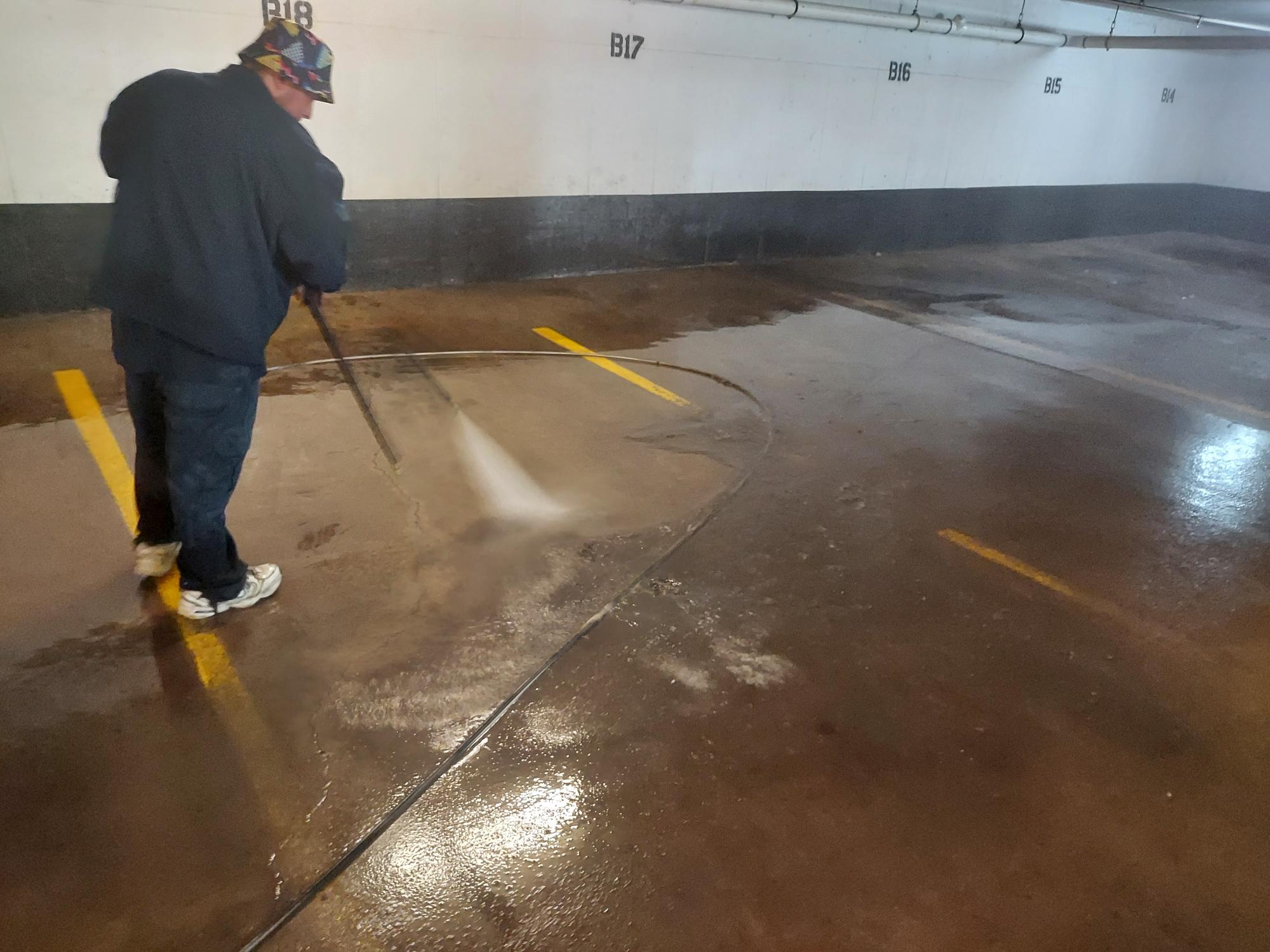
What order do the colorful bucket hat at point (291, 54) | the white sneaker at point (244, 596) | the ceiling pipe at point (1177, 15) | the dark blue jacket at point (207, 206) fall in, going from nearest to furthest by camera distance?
the dark blue jacket at point (207, 206) < the colorful bucket hat at point (291, 54) < the white sneaker at point (244, 596) < the ceiling pipe at point (1177, 15)

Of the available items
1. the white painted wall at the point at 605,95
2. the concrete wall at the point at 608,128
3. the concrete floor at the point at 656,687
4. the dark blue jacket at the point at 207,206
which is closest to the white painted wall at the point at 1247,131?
the concrete wall at the point at 608,128

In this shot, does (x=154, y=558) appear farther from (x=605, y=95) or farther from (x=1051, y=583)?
(x=605, y=95)

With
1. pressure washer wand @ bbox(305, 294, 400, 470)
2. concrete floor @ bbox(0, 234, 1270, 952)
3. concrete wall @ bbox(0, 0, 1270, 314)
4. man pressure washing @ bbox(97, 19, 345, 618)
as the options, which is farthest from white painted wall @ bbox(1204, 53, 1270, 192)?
man pressure washing @ bbox(97, 19, 345, 618)

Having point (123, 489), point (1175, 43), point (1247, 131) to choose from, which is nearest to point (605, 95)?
point (123, 489)

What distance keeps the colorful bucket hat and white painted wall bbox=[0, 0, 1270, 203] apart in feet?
14.2

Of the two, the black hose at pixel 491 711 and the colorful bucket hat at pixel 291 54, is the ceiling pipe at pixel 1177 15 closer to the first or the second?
the black hose at pixel 491 711

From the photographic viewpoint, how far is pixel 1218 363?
7.43 metres

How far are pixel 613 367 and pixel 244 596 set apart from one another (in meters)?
3.46

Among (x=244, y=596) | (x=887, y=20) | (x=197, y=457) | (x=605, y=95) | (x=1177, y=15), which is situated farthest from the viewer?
(x=1177, y=15)

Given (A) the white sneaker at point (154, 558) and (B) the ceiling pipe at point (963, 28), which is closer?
(A) the white sneaker at point (154, 558)

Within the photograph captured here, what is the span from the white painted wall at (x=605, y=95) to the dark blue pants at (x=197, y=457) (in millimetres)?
4244

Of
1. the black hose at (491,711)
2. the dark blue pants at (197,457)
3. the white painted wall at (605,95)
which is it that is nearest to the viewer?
the black hose at (491,711)

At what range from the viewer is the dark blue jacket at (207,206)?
8.68 feet

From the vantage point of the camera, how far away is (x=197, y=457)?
9.82 feet
